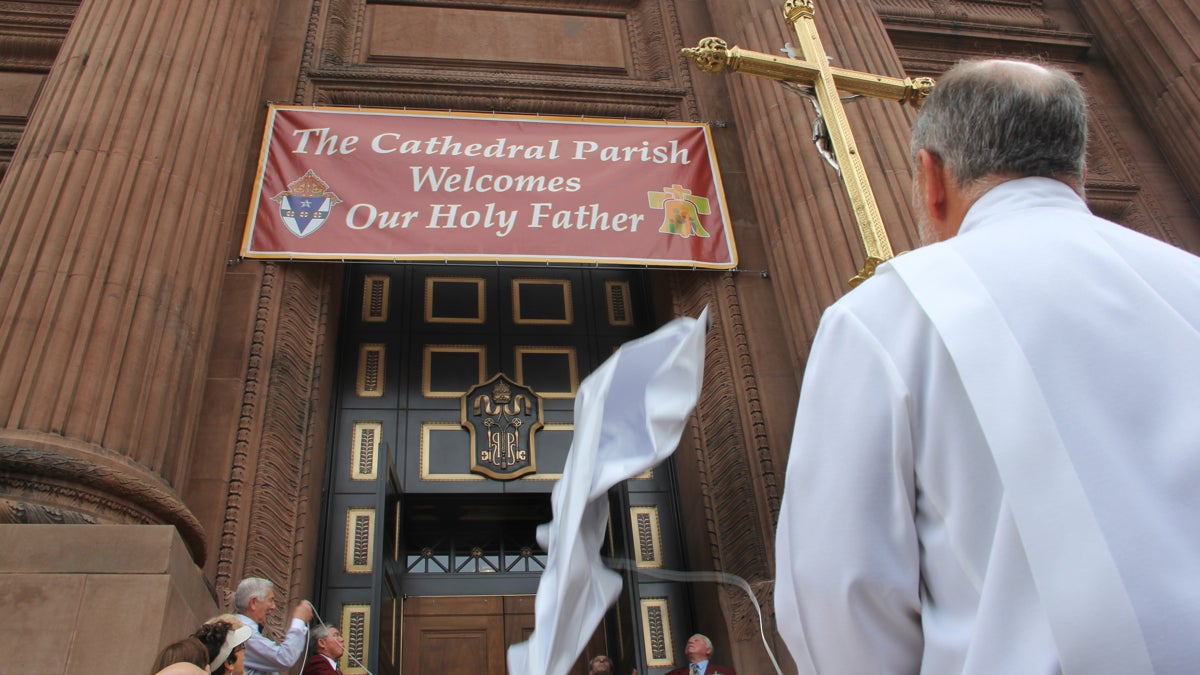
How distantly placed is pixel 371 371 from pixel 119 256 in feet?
8.58

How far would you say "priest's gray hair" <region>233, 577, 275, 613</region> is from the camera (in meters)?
4.76

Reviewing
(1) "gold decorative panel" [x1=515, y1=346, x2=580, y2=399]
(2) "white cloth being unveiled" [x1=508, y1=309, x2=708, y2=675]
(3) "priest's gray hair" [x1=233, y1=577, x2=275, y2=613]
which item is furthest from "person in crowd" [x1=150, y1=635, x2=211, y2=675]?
(1) "gold decorative panel" [x1=515, y1=346, x2=580, y2=399]

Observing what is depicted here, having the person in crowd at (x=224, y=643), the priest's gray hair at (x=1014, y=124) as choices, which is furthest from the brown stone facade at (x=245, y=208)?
the priest's gray hair at (x=1014, y=124)

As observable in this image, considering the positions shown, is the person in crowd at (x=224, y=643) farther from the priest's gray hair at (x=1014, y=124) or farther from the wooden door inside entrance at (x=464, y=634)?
the wooden door inside entrance at (x=464, y=634)

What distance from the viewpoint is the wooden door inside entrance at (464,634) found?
24.7 ft

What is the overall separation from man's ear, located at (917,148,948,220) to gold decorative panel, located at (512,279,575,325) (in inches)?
293

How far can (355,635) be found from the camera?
22.3ft

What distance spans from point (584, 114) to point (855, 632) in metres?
8.62

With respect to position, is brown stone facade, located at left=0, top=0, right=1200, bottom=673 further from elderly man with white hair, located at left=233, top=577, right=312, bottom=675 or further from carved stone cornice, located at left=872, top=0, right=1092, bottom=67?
elderly man with white hair, located at left=233, top=577, right=312, bottom=675

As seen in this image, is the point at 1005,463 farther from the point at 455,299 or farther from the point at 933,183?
the point at 455,299

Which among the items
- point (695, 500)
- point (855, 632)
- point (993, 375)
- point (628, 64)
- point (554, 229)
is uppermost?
point (628, 64)

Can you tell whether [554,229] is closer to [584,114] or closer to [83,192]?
[584,114]

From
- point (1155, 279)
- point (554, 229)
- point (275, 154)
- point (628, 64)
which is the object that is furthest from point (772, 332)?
point (1155, 279)

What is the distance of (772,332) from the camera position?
7723mm
